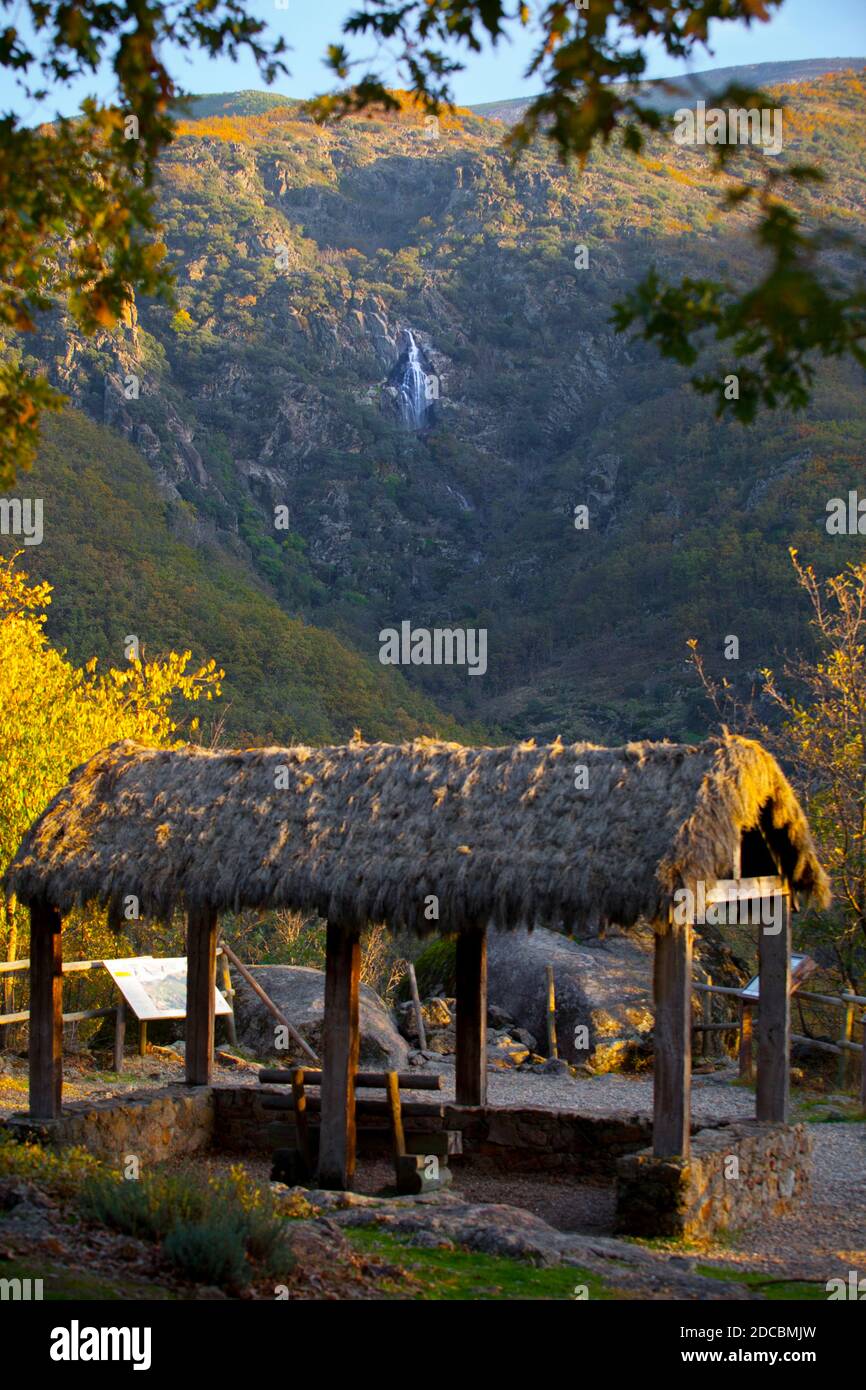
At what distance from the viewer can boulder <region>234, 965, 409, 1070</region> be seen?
16.2m

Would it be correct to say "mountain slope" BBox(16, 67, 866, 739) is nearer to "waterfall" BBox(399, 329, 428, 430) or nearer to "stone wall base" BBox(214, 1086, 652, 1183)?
"waterfall" BBox(399, 329, 428, 430)

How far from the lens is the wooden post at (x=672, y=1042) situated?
29.5 feet

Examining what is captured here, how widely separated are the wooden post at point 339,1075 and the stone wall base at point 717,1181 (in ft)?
7.08

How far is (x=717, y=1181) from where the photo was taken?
9227 mm

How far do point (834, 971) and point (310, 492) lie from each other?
43588 mm

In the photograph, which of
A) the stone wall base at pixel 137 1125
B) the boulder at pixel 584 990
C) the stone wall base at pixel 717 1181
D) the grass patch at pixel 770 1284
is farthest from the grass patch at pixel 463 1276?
the boulder at pixel 584 990

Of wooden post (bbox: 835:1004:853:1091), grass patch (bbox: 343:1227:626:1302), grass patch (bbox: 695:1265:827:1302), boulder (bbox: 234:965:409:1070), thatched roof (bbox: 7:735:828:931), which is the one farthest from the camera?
boulder (bbox: 234:965:409:1070)

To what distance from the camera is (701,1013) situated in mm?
17391

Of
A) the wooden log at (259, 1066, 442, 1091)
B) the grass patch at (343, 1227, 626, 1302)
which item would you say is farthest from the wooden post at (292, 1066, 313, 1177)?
the grass patch at (343, 1227, 626, 1302)

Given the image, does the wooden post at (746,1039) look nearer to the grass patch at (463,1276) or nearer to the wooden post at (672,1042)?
the wooden post at (672,1042)

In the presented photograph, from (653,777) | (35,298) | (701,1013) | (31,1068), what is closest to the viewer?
(35,298)

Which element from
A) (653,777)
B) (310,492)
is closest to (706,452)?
(310,492)

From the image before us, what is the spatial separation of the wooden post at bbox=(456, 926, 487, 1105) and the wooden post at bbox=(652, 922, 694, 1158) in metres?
2.80
